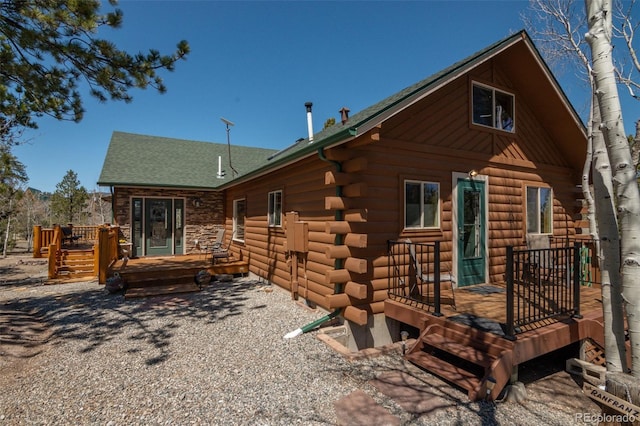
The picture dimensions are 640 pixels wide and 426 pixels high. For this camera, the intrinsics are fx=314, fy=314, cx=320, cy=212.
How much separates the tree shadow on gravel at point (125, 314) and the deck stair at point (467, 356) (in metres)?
3.47

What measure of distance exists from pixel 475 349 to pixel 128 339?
4.91 m

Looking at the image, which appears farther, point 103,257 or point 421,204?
point 103,257

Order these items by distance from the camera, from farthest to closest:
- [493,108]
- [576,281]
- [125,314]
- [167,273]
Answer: [167,273]
[493,108]
[125,314]
[576,281]

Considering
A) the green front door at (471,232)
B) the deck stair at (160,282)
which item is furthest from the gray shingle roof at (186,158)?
the deck stair at (160,282)

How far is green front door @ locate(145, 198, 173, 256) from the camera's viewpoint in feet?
37.0

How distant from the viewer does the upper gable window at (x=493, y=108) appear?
640 centimetres

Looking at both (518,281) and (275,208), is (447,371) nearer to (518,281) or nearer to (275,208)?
(518,281)

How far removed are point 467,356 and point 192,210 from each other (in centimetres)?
1070

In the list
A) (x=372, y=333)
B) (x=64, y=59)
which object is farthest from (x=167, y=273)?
(x=372, y=333)

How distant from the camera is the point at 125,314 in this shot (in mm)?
6062

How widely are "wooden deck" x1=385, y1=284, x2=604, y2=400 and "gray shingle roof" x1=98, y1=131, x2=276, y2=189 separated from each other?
9.42m

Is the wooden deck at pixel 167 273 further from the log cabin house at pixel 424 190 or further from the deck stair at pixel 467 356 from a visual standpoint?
the deck stair at pixel 467 356

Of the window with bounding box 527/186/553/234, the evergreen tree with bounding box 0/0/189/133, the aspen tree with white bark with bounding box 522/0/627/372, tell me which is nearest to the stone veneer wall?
the evergreen tree with bounding box 0/0/189/133

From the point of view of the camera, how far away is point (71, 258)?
1002 centimetres
